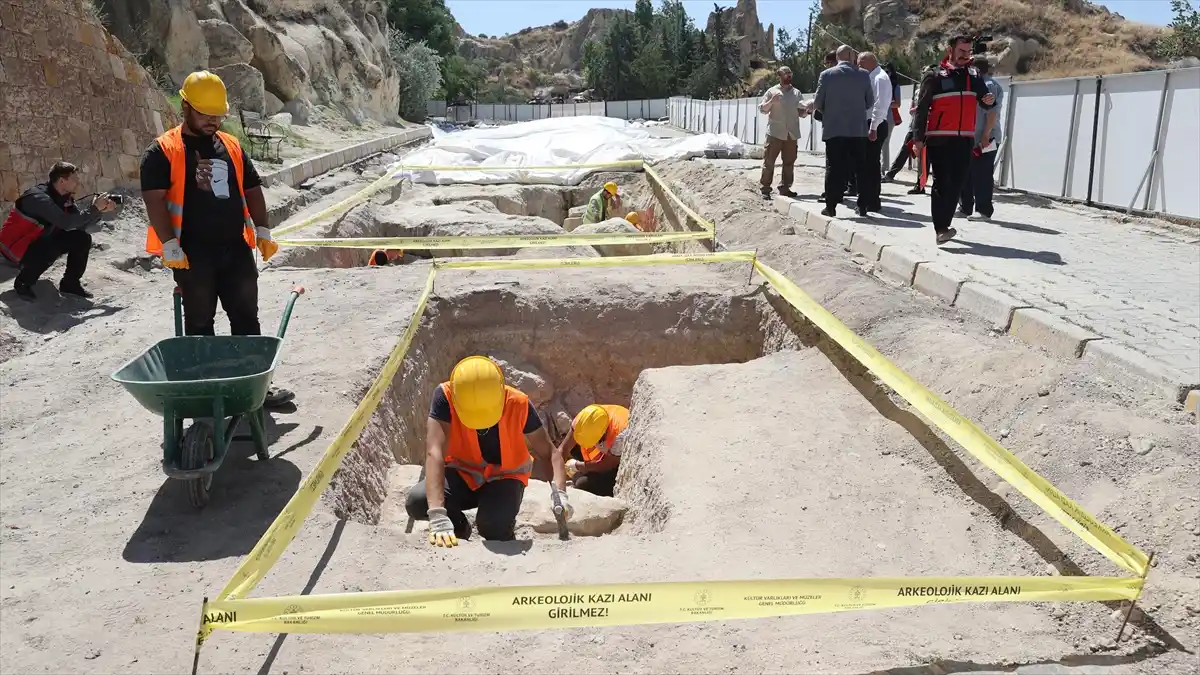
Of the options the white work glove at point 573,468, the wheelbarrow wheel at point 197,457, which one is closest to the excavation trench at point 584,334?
the white work glove at point 573,468

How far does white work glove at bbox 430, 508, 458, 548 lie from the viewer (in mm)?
3859

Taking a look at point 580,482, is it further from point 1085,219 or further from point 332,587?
point 1085,219

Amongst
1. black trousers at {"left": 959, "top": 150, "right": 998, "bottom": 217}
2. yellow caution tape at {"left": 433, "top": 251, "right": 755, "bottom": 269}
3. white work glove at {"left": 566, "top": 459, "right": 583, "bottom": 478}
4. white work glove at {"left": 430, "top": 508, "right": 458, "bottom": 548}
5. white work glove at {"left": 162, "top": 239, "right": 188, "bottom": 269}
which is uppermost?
black trousers at {"left": 959, "top": 150, "right": 998, "bottom": 217}

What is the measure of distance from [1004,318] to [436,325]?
14.5ft

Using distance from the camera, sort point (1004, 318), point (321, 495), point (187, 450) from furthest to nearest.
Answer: point (1004, 318) → point (321, 495) → point (187, 450)

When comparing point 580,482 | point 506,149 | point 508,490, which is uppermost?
point 506,149

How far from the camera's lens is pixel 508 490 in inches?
176

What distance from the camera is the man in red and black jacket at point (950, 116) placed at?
6820mm

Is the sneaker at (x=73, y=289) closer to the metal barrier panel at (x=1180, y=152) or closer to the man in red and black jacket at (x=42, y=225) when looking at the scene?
the man in red and black jacket at (x=42, y=225)

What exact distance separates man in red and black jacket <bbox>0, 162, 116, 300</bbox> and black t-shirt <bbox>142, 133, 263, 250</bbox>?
350 cm

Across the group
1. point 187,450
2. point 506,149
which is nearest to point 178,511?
point 187,450

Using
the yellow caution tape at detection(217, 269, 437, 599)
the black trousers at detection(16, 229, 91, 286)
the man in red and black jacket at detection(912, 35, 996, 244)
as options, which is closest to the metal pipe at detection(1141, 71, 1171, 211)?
the man in red and black jacket at detection(912, 35, 996, 244)

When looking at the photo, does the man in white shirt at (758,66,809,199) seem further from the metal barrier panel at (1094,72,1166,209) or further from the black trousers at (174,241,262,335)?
the black trousers at (174,241,262,335)

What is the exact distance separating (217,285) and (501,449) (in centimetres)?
186
